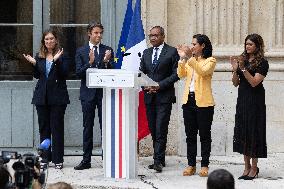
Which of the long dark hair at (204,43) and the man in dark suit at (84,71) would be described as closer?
the long dark hair at (204,43)

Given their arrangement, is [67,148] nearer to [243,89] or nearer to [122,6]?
[122,6]

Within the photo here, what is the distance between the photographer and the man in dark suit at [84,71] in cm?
1036

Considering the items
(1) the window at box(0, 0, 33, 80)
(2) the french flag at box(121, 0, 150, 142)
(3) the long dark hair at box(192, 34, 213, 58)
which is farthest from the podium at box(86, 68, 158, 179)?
(1) the window at box(0, 0, 33, 80)

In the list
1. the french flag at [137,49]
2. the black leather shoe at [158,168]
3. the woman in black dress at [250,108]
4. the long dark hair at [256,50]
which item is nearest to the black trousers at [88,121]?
the french flag at [137,49]

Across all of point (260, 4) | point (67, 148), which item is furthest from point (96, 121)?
point (260, 4)

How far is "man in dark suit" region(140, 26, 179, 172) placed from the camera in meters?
10.3

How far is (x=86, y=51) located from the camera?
10.5m

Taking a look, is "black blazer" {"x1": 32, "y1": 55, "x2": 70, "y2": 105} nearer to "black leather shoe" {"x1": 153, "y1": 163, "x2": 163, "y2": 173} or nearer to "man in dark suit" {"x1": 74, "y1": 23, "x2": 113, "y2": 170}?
"man in dark suit" {"x1": 74, "y1": 23, "x2": 113, "y2": 170}

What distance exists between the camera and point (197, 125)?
395 inches

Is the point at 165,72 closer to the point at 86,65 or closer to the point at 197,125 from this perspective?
the point at 197,125

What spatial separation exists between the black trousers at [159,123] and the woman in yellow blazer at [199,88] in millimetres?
400

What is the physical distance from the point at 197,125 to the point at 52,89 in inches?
78.5

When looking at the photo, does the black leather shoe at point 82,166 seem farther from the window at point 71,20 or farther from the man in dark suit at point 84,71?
the window at point 71,20

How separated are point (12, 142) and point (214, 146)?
3019mm
